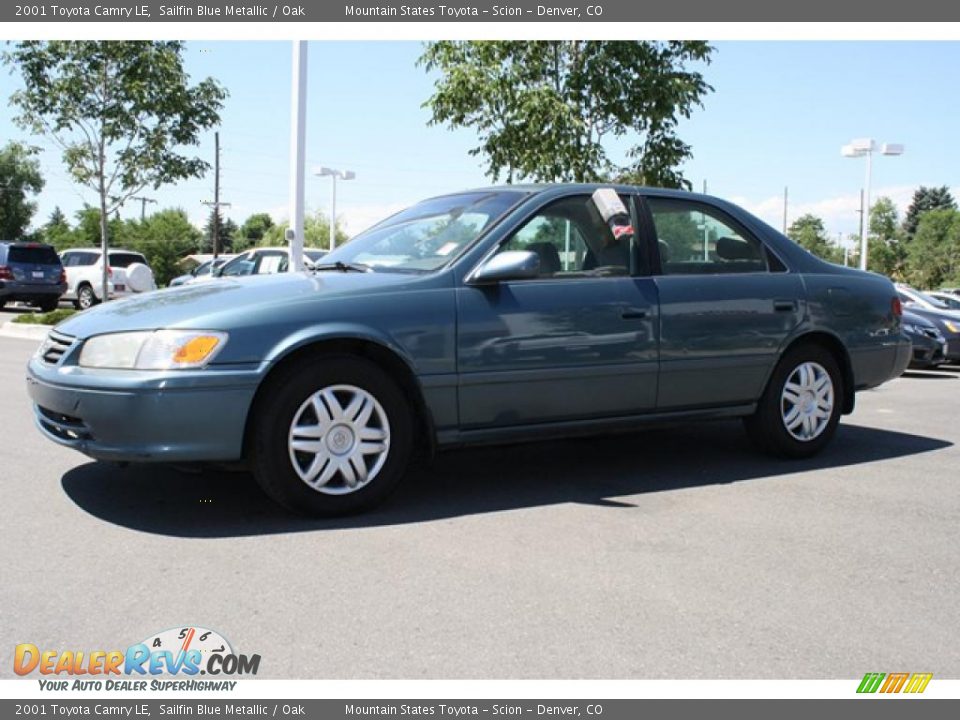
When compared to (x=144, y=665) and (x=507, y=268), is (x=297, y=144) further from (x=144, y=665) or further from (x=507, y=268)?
(x=144, y=665)

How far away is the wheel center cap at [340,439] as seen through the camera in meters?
4.41

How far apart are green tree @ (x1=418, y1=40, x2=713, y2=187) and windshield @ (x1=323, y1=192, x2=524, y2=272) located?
25.4 feet

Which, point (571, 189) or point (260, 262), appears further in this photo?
point (260, 262)

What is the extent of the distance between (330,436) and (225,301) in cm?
78

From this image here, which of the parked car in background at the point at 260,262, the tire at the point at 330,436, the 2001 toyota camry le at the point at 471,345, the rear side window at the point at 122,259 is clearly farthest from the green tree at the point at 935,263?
the tire at the point at 330,436

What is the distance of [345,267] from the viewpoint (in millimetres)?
5223

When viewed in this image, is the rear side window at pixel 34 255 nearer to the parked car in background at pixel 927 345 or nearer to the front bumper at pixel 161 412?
the parked car in background at pixel 927 345

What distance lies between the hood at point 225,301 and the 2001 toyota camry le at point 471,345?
0.05ft

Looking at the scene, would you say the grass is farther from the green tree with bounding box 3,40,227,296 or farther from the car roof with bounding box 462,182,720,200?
the car roof with bounding box 462,182,720,200

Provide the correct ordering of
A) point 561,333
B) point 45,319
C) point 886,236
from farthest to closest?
point 886,236
point 45,319
point 561,333

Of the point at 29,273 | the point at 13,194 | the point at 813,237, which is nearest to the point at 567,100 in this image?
the point at 29,273

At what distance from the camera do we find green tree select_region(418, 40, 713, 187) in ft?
43.2

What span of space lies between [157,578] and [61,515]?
1092mm

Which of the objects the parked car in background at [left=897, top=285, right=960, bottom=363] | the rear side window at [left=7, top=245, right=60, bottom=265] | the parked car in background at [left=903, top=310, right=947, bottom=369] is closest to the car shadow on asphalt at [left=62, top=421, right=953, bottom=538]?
the parked car in background at [left=903, top=310, right=947, bottom=369]
